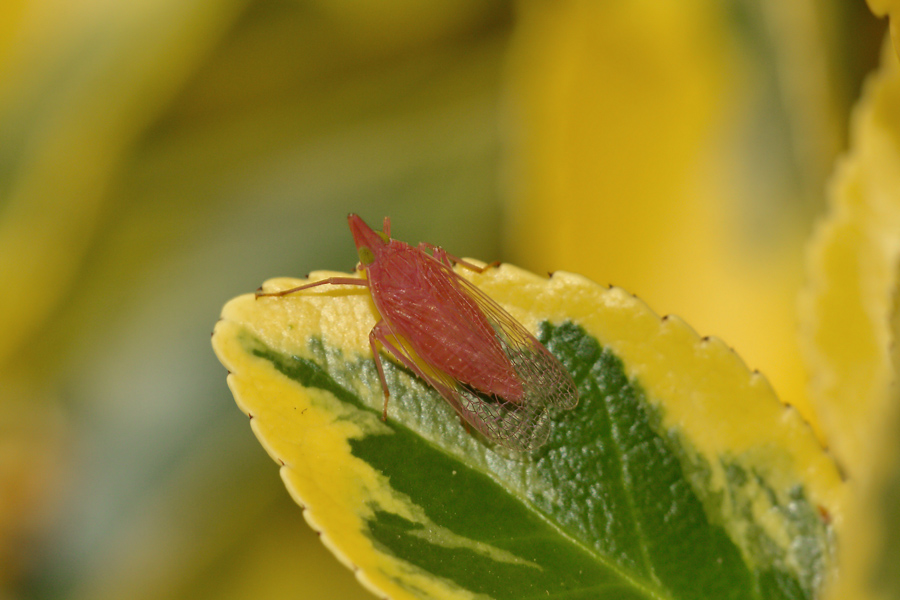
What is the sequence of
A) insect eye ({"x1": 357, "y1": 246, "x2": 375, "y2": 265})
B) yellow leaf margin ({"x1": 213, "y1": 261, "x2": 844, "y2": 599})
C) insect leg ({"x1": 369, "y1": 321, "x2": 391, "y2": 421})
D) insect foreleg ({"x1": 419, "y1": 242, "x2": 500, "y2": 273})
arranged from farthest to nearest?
insect eye ({"x1": 357, "y1": 246, "x2": 375, "y2": 265}), insect foreleg ({"x1": 419, "y1": 242, "x2": 500, "y2": 273}), insect leg ({"x1": 369, "y1": 321, "x2": 391, "y2": 421}), yellow leaf margin ({"x1": 213, "y1": 261, "x2": 844, "y2": 599})

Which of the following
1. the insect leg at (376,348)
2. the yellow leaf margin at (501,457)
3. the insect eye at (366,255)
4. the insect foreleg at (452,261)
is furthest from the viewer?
the insect eye at (366,255)

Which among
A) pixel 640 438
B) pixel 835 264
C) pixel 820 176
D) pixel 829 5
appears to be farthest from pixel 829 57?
pixel 640 438

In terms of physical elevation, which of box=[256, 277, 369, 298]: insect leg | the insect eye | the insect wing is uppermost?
the insect eye

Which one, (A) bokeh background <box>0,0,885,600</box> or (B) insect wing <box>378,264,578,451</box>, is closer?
(B) insect wing <box>378,264,578,451</box>

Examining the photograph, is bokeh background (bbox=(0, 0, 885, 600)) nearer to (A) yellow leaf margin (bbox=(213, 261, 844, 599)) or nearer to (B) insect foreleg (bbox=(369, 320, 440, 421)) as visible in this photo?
(A) yellow leaf margin (bbox=(213, 261, 844, 599))

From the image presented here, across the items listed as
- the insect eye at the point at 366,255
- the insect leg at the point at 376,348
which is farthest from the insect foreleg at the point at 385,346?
the insect eye at the point at 366,255

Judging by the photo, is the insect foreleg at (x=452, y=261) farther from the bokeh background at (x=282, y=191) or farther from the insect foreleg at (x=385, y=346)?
the bokeh background at (x=282, y=191)

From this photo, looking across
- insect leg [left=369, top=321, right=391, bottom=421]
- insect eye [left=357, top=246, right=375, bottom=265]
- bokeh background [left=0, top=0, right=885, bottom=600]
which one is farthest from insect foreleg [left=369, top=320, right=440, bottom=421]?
bokeh background [left=0, top=0, right=885, bottom=600]
